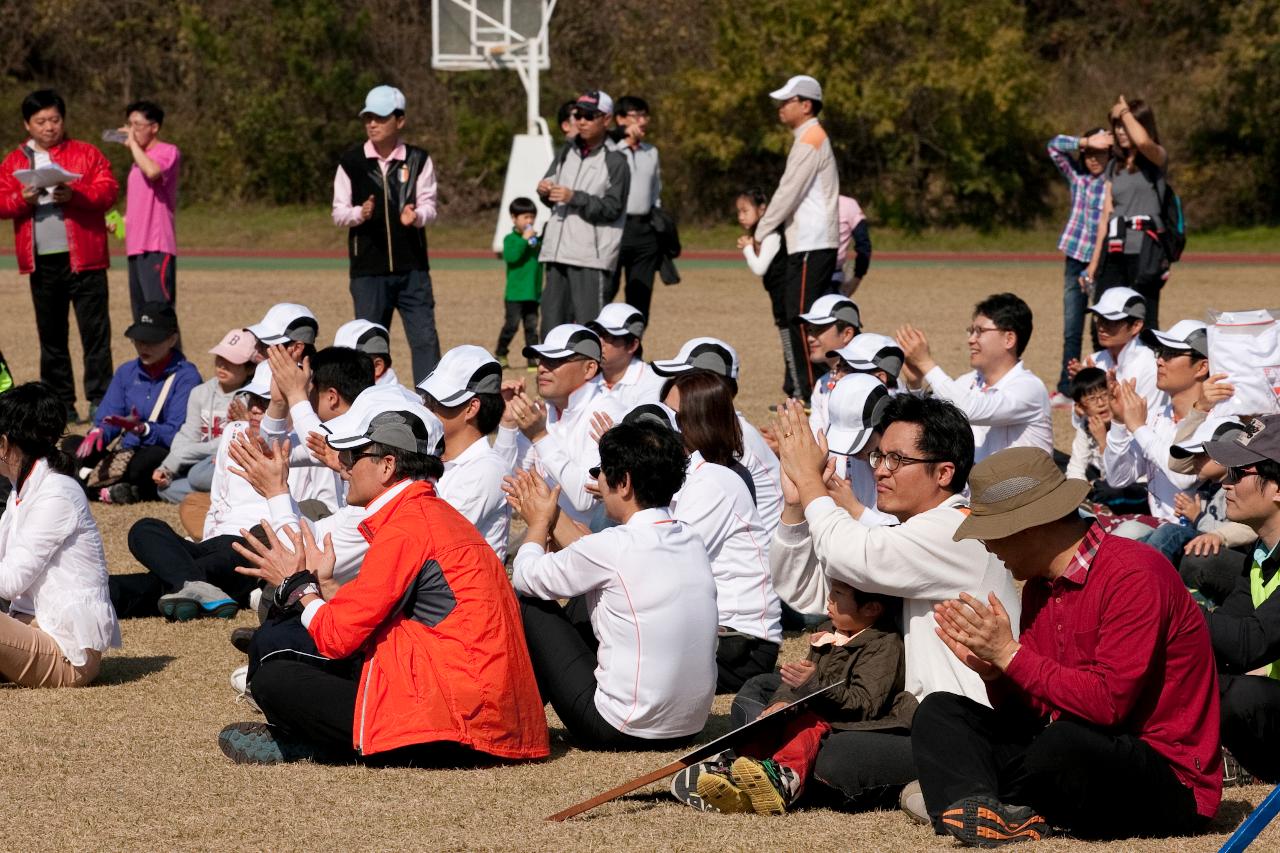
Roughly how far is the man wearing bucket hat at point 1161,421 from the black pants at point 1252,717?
264 cm

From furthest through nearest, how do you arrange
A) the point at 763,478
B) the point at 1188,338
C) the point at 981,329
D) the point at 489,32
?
1. the point at 489,32
2. the point at 981,329
3. the point at 1188,338
4. the point at 763,478

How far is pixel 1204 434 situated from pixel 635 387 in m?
2.58

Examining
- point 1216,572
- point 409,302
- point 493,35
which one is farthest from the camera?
point 493,35

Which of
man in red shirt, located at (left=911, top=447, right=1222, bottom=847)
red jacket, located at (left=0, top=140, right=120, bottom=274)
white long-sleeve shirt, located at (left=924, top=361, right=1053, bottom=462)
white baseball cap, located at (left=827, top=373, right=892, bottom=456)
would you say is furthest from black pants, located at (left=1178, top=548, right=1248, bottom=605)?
red jacket, located at (left=0, top=140, right=120, bottom=274)

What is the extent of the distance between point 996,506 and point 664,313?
16139 mm

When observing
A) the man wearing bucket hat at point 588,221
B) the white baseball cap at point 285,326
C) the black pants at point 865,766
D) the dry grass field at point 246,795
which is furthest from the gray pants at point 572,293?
the black pants at point 865,766

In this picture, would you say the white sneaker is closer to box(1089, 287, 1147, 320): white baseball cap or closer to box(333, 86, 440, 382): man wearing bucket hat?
box(1089, 287, 1147, 320): white baseball cap

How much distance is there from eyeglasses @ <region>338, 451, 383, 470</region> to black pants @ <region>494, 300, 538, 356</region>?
10.9 m

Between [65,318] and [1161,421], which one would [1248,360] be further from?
[65,318]

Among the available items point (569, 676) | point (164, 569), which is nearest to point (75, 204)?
point (164, 569)

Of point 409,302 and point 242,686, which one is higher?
point 409,302

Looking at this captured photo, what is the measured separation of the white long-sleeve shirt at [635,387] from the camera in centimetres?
810

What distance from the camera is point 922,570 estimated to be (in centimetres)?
478

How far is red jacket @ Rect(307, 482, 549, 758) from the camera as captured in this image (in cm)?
502
